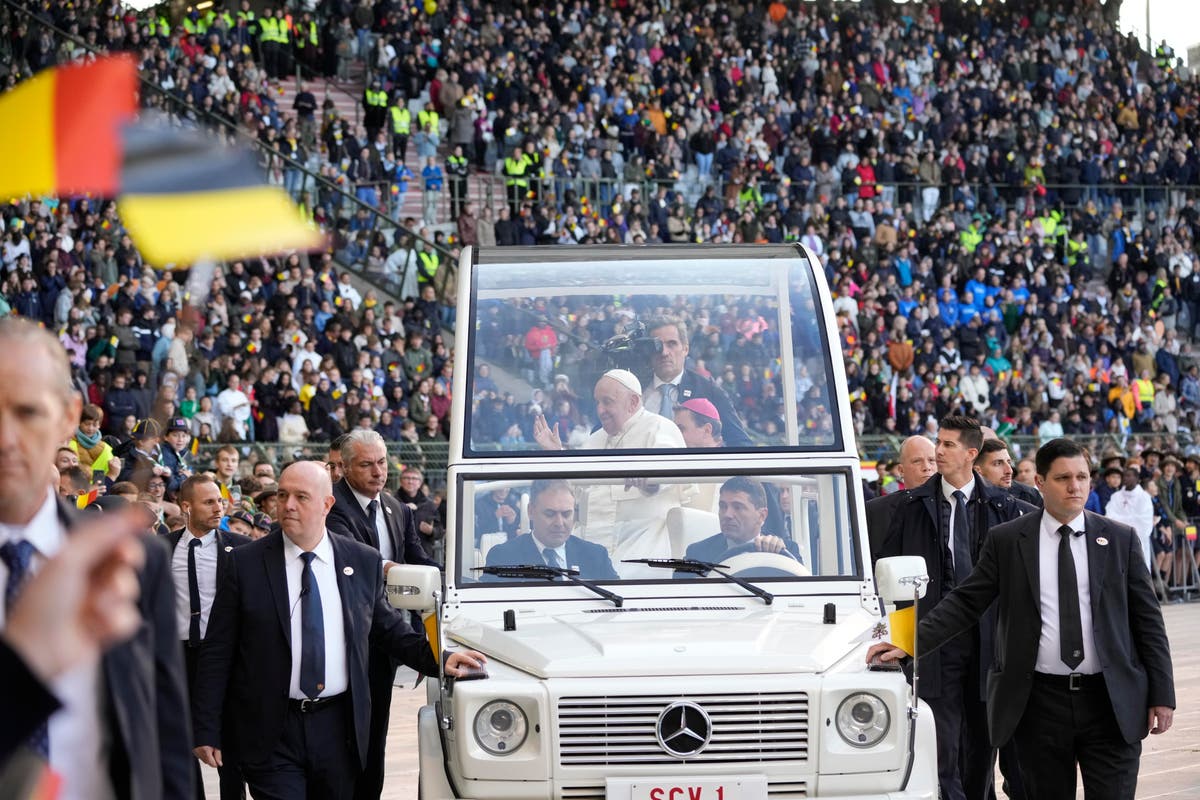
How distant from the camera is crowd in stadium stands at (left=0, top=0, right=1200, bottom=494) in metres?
20.0

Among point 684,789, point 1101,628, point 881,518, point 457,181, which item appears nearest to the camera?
point 684,789

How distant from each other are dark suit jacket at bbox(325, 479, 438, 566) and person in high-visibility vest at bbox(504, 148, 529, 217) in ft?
61.2

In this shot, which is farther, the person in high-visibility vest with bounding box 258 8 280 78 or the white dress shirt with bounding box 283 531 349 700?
the person in high-visibility vest with bounding box 258 8 280 78

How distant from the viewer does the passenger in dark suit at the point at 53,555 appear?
3.01m

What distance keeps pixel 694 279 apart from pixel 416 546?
213 centimetres

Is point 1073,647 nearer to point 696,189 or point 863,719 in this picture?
point 863,719

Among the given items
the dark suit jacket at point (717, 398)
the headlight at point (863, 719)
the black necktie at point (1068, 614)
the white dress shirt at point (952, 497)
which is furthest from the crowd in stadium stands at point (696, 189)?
the headlight at point (863, 719)

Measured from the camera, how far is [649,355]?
816 centimetres

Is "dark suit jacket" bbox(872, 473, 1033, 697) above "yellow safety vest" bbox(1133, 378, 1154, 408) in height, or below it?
below

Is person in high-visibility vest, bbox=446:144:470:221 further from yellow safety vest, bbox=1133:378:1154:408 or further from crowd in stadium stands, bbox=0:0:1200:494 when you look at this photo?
yellow safety vest, bbox=1133:378:1154:408

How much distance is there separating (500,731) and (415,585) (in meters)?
0.66

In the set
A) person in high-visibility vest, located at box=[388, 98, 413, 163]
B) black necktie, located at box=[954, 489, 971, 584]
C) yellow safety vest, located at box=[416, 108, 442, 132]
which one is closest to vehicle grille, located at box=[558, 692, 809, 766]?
black necktie, located at box=[954, 489, 971, 584]

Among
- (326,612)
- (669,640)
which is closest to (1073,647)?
(669,640)

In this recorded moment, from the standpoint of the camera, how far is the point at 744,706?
656cm
